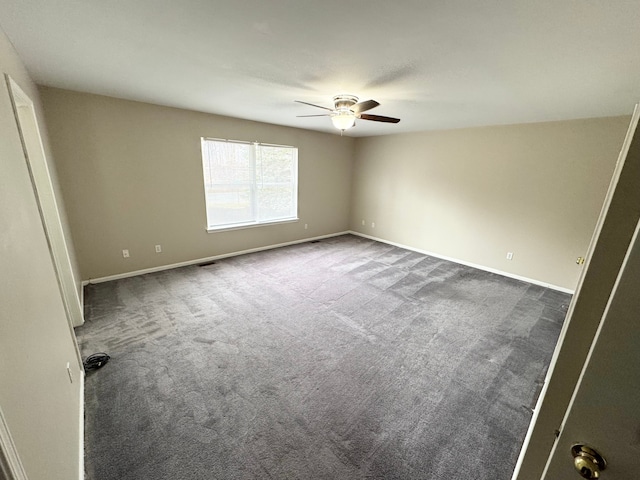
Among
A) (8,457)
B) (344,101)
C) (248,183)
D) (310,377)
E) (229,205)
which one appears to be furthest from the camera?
(248,183)

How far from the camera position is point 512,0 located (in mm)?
1124

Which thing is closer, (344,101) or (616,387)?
(616,387)

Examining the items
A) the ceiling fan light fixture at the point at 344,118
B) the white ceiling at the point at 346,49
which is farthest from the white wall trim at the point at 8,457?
the ceiling fan light fixture at the point at 344,118

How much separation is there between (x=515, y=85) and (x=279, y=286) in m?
3.26

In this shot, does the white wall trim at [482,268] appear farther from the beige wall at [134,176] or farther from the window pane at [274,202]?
the beige wall at [134,176]

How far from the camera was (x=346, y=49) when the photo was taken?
1.66 meters

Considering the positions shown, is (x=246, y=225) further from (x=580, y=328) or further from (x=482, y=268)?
(x=580, y=328)

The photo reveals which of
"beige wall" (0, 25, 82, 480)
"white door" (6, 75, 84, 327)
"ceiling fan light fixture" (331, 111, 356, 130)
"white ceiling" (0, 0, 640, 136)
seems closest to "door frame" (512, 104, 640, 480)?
"white ceiling" (0, 0, 640, 136)

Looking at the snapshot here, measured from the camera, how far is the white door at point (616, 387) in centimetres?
50

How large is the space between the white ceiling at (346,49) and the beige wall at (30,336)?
0.56m

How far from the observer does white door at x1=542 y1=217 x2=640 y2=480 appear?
50 cm

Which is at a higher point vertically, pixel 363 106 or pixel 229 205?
pixel 363 106

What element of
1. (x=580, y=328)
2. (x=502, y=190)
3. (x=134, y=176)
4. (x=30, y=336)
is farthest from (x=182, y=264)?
(x=502, y=190)

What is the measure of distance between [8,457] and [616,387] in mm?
1433
